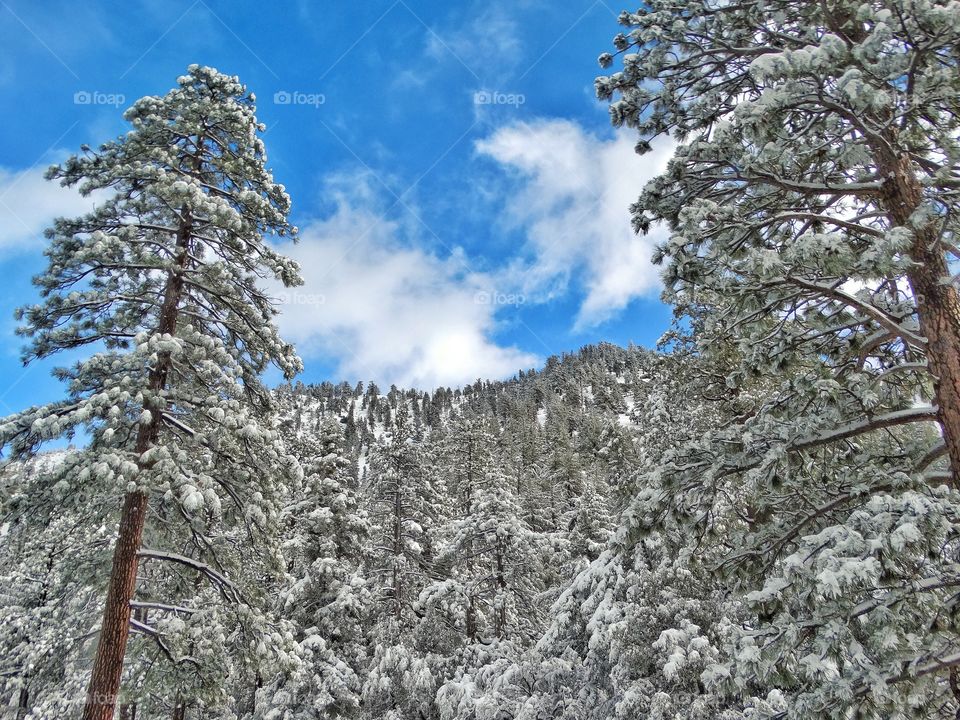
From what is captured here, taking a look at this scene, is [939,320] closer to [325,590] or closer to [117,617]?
[117,617]

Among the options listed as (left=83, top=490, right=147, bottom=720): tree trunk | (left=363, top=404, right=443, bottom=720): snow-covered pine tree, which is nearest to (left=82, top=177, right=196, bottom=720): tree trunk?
(left=83, top=490, right=147, bottom=720): tree trunk

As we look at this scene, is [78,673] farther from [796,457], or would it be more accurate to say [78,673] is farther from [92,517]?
[796,457]

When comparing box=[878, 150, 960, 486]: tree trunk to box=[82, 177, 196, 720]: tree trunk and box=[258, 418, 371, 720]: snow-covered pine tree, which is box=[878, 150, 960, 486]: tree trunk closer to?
box=[82, 177, 196, 720]: tree trunk

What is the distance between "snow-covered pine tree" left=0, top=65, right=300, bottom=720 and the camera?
8031 millimetres

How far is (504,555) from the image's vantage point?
69.5 ft

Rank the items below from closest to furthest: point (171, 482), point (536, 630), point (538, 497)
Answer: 1. point (171, 482)
2. point (536, 630)
3. point (538, 497)

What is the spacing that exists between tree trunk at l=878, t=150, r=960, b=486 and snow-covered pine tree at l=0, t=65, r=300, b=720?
9.09m

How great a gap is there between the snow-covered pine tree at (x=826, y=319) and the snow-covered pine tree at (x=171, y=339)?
275 inches

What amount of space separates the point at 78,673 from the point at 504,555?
578 inches

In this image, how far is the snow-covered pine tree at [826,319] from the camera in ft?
13.5

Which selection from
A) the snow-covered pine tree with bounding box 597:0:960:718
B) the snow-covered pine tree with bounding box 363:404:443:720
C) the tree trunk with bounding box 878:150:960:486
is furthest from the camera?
the snow-covered pine tree with bounding box 363:404:443:720

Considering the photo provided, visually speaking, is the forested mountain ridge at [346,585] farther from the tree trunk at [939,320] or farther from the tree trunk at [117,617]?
the tree trunk at [939,320]

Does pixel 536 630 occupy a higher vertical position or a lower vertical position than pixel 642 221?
lower

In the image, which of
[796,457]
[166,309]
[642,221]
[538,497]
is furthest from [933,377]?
[538,497]
